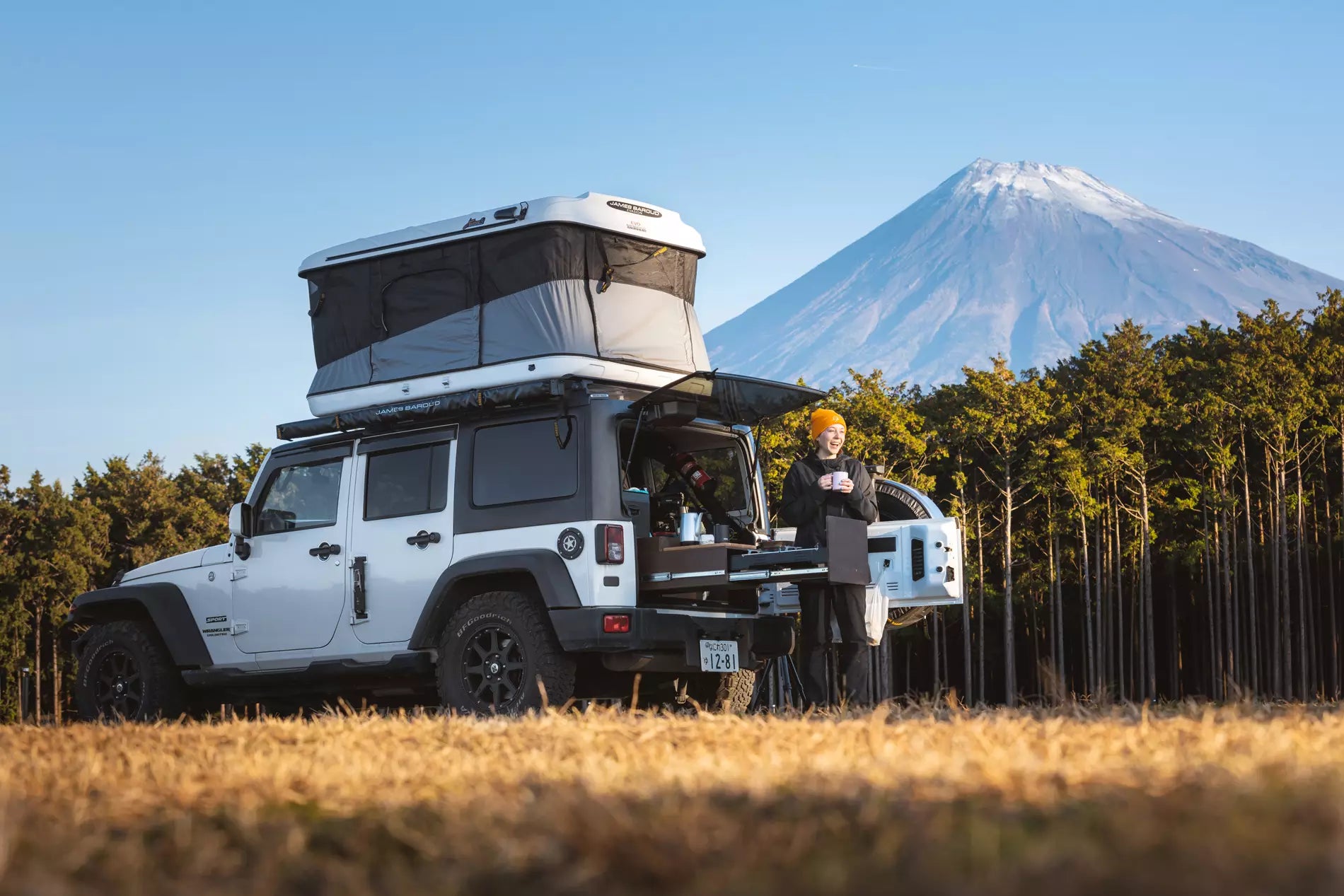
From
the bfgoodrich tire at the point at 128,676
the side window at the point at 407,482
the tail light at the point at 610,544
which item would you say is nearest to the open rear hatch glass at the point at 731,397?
the tail light at the point at 610,544

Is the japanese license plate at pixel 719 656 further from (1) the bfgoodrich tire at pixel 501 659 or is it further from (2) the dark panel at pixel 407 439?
(2) the dark panel at pixel 407 439

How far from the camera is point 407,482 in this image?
10188mm

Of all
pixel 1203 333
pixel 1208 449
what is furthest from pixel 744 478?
pixel 1203 333

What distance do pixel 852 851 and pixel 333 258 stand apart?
8882mm

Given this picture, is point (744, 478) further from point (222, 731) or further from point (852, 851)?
point (852, 851)

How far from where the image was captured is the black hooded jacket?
995 cm

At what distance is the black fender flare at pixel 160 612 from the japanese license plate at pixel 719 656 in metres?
3.93

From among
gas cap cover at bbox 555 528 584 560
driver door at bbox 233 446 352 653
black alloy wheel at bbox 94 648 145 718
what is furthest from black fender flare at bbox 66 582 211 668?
gas cap cover at bbox 555 528 584 560

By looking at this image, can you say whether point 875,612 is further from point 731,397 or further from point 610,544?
point 610,544

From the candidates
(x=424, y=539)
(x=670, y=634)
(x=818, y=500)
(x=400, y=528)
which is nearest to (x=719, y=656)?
(x=670, y=634)

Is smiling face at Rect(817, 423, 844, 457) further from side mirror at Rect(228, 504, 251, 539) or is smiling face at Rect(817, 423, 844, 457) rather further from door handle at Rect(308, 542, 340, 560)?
side mirror at Rect(228, 504, 251, 539)

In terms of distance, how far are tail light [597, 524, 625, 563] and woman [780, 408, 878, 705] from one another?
1.16 m

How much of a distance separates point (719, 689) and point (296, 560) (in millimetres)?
3231

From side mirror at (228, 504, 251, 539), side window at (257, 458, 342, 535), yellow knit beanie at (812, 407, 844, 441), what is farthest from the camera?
side mirror at (228, 504, 251, 539)
